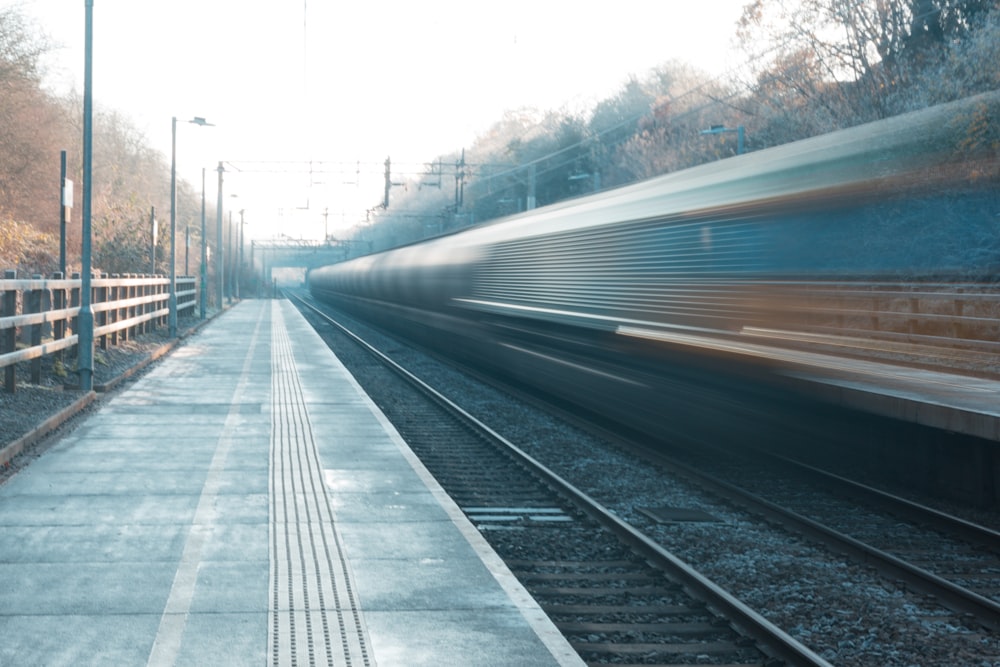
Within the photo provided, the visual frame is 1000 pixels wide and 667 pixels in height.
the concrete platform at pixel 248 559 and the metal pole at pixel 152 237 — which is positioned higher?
the metal pole at pixel 152 237

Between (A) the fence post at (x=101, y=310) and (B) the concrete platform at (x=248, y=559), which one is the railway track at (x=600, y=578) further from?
(A) the fence post at (x=101, y=310)

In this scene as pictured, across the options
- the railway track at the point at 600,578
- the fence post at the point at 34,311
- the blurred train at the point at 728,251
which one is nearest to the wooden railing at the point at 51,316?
the fence post at the point at 34,311

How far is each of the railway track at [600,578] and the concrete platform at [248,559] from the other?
306 mm

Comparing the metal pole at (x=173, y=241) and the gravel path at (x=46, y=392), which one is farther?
the metal pole at (x=173, y=241)

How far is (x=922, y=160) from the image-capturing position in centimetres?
718

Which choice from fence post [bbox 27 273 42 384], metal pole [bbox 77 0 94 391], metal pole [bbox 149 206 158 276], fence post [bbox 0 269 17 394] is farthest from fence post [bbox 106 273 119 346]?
fence post [bbox 0 269 17 394]

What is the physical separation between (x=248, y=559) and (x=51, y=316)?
29.1ft

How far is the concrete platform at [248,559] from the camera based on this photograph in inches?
192

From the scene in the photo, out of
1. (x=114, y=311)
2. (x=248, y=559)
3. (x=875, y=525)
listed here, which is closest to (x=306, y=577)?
(x=248, y=559)

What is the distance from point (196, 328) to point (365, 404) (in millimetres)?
20648

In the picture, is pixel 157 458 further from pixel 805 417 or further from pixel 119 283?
pixel 119 283

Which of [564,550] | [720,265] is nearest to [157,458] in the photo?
[564,550]

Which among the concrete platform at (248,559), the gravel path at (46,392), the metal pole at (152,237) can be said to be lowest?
the concrete platform at (248,559)

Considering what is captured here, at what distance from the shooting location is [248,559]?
6.31m
